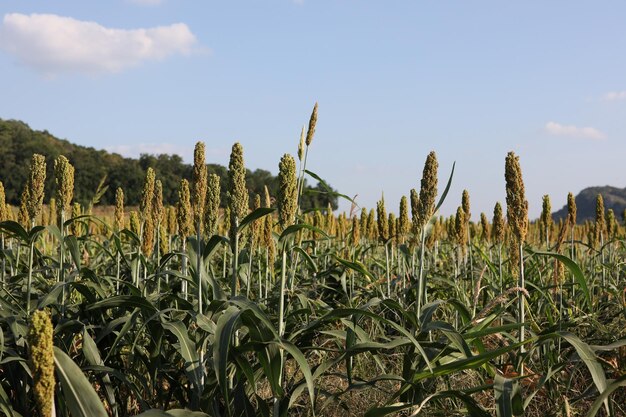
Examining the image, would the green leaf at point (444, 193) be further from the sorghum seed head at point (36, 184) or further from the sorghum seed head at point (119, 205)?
the sorghum seed head at point (119, 205)

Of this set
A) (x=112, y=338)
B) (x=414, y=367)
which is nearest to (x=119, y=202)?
(x=112, y=338)

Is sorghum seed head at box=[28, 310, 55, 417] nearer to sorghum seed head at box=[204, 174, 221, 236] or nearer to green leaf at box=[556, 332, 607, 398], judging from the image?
sorghum seed head at box=[204, 174, 221, 236]

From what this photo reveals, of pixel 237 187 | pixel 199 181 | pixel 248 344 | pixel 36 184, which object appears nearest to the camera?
pixel 248 344

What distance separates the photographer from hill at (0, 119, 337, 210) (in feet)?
51.6

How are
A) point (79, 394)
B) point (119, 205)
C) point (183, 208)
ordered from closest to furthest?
point (79, 394) → point (183, 208) → point (119, 205)

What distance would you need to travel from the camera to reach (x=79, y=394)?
1.91 meters

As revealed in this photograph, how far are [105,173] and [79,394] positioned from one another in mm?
7933

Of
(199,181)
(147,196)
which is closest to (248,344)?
(199,181)

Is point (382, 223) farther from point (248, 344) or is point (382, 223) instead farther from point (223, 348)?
point (223, 348)

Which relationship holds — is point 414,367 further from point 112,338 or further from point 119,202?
point 119,202

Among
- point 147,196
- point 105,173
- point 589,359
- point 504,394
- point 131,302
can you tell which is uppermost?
point 105,173

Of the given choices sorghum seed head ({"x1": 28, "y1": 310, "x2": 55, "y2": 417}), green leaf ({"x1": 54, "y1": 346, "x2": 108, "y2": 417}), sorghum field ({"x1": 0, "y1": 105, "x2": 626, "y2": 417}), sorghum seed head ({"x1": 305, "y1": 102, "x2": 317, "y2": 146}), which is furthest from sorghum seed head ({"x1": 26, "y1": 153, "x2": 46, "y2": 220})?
sorghum seed head ({"x1": 28, "y1": 310, "x2": 55, "y2": 417})

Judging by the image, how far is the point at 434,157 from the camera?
3023 mm

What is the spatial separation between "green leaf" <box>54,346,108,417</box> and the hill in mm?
2347
